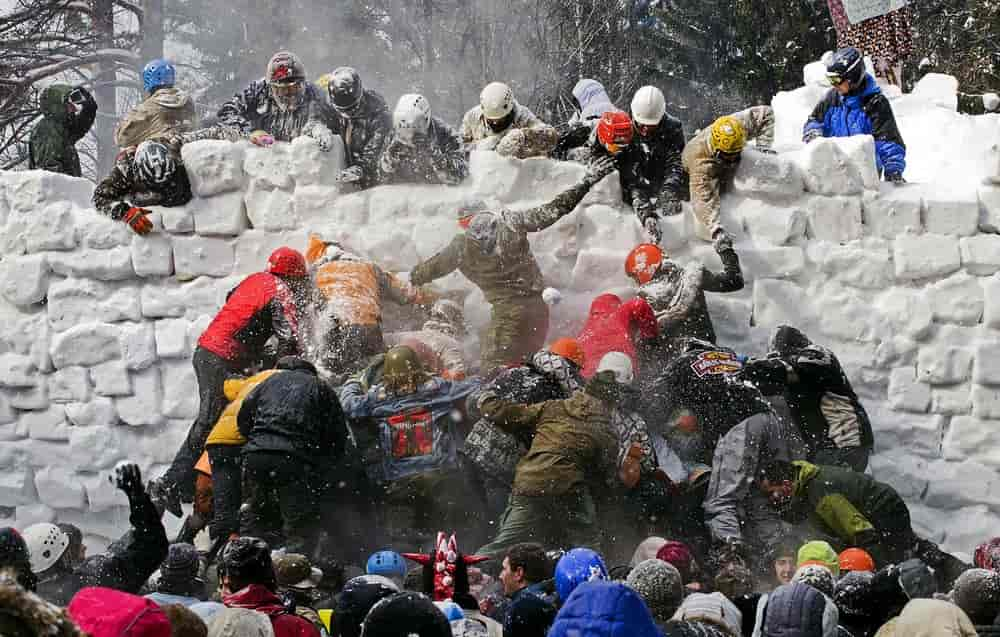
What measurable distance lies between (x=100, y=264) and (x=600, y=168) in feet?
10.9

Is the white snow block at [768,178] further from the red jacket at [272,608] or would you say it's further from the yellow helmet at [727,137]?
the red jacket at [272,608]

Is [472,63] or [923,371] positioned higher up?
[472,63]

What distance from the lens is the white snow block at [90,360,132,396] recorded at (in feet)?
29.8

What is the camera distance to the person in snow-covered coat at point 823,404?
8.23 metres

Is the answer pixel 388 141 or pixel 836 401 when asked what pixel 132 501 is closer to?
pixel 388 141

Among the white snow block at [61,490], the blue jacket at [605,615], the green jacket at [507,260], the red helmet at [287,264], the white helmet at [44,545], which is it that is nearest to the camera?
the blue jacket at [605,615]

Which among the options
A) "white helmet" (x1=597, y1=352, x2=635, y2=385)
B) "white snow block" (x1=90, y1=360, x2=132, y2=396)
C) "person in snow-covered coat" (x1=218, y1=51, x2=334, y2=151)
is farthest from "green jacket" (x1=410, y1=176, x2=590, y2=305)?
"white snow block" (x1=90, y1=360, x2=132, y2=396)

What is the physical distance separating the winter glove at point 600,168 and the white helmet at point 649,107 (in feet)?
1.10

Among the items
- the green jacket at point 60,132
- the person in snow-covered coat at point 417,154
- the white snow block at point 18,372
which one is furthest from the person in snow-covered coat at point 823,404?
the green jacket at point 60,132

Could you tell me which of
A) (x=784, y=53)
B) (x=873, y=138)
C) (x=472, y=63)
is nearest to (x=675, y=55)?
(x=784, y=53)

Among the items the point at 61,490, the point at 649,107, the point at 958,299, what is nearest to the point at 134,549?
the point at 61,490

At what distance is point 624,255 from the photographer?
8984 millimetres

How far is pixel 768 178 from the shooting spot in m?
8.98

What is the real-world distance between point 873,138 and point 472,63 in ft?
36.4
